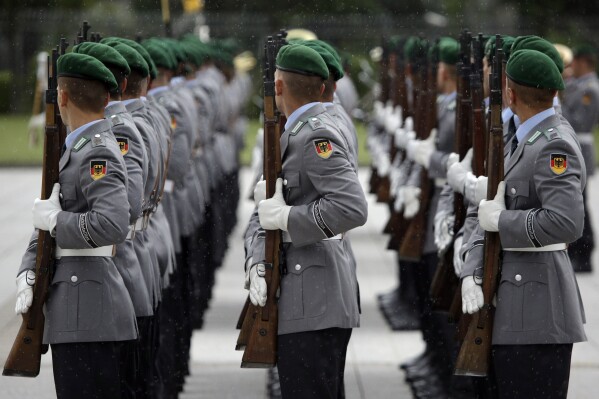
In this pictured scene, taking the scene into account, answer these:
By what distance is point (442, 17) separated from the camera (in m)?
41.4

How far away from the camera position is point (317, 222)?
4551 mm

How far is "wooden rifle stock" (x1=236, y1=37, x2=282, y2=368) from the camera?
458cm

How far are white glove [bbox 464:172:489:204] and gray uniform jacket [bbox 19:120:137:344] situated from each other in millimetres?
1413

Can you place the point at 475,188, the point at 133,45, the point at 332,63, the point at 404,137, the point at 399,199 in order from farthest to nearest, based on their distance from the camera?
the point at 404,137 → the point at 399,199 → the point at 133,45 → the point at 332,63 → the point at 475,188

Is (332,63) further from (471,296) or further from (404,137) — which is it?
(404,137)

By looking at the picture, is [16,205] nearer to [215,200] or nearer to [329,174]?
[215,200]

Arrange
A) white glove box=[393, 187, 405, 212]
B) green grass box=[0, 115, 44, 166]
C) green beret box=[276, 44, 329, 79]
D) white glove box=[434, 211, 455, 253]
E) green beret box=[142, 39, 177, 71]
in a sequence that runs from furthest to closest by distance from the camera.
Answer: green grass box=[0, 115, 44, 166]
white glove box=[393, 187, 405, 212]
green beret box=[142, 39, 177, 71]
white glove box=[434, 211, 455, 253]
green beret box=[276, 44, 329, 79]

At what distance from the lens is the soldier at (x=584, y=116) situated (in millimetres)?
10898

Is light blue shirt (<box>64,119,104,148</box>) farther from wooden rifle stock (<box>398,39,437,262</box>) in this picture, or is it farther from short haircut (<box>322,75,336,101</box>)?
wooden rifle stock (<box>398,39,437,262</box>)

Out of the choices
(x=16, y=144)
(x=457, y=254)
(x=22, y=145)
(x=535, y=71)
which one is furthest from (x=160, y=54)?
(x=16, y=144)

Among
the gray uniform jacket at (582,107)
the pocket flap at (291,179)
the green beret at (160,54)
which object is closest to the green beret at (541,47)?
the pocket flap at (291,179)

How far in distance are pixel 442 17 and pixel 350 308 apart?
37531 millimetres

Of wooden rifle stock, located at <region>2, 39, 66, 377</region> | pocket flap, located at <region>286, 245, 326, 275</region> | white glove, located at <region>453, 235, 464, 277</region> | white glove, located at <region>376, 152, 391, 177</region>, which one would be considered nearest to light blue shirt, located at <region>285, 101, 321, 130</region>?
pocket flap, located at <region>286, 245, 326, 275</region>

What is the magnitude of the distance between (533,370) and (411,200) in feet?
10.3
